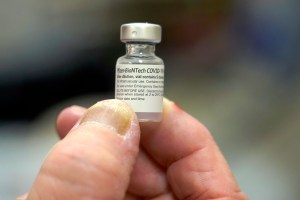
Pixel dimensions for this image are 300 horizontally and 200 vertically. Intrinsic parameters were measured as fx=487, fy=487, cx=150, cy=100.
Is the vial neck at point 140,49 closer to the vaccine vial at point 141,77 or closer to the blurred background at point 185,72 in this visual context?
the vaccine vial at point 141,77

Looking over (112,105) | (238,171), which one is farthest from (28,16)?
(112,105)

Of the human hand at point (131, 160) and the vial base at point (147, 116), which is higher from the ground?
the vial base at point (147, 116)

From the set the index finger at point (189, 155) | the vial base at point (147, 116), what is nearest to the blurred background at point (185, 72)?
the index finger at point (189, 155)

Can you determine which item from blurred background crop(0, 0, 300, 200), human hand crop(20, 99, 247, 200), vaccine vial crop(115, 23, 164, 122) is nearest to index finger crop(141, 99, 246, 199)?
human hand crop(20, 99, 247, 200)

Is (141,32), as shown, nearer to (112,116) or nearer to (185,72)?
(112,116)

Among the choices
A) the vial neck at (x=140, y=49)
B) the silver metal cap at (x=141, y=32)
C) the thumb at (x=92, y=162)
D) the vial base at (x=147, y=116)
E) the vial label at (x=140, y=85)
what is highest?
the silver metal cap at (x=141, y=32)

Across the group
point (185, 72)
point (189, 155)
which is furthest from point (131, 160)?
point (185, 72)

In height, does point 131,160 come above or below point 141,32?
below
